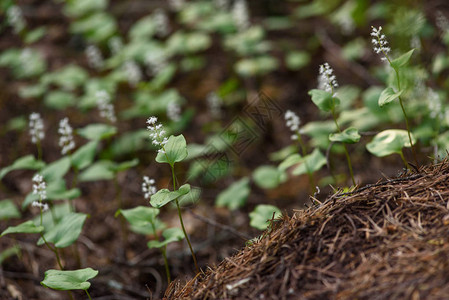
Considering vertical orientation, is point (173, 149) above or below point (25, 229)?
above

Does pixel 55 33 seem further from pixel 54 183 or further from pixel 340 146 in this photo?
pixel 340 146

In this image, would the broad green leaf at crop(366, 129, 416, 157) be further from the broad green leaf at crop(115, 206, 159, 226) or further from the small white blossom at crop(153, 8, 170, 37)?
the small white blossom at crop(153, 8, 170, 37)

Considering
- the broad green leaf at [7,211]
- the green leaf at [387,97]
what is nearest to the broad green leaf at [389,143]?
the green leaf at [387,97]

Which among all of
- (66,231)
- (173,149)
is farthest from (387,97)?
(66,231)

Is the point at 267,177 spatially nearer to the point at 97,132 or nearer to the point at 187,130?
the point at 97,132

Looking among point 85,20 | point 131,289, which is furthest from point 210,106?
point 131,289

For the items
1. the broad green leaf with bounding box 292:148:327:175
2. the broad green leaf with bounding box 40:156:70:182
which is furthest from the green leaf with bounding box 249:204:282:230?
the broad green leaf with bounding box 40:156:70:182
